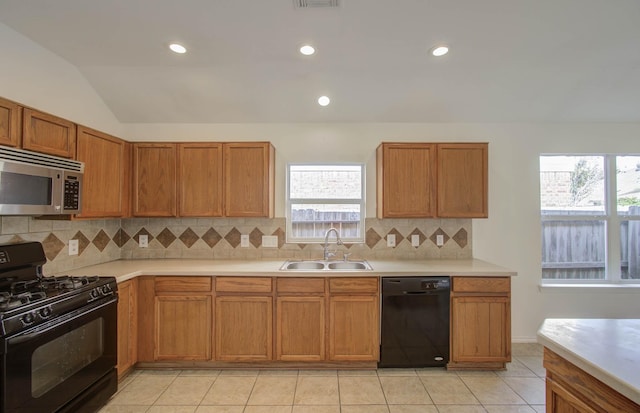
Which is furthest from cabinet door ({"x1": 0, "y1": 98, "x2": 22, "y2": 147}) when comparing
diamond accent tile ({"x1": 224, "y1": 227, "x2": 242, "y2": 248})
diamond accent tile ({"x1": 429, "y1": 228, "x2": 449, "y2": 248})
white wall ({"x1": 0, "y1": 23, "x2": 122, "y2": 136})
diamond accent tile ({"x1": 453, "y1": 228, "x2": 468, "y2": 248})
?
diamond accent tile ({"x1": 453, "y1": 228, "x2": 468, "y2": 248})

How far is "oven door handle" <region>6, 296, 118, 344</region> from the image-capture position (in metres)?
1.51

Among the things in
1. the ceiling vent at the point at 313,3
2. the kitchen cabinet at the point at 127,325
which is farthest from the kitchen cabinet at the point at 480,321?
the kitchen cabinet at the point at 127,325

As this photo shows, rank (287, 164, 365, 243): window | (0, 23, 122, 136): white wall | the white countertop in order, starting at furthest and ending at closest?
(287, 164, 365, 243): window
(0, 23, 122, 136): white wall
the white countertop

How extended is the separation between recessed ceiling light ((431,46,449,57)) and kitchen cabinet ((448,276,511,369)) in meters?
1.97

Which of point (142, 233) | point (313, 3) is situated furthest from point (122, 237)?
point (313, 3)

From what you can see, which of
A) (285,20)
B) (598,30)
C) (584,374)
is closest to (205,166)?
(285,20)

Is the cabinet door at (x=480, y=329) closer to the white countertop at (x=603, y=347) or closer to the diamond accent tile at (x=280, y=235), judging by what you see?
the white countertop at (x=603, y=347)

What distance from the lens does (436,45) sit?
7.00ft

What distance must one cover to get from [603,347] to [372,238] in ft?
7.13

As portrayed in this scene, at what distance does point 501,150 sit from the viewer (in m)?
3.19

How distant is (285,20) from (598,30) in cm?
232

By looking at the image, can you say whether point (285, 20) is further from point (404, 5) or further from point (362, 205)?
point (362, 205)

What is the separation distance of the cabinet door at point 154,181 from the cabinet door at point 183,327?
36.4 inches

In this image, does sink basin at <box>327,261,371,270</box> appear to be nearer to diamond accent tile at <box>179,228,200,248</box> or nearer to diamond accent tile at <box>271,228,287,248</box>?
diamond accent tile at <box>271,228,287,248</box>
